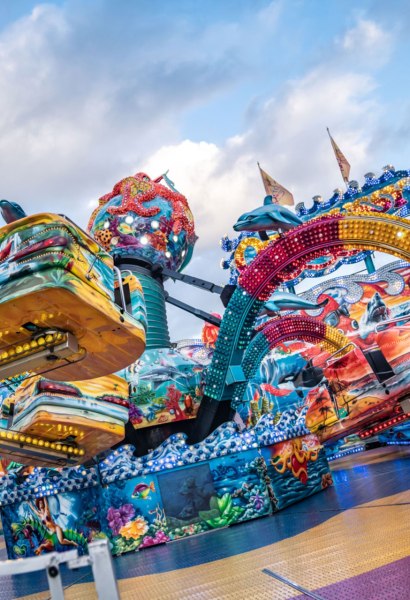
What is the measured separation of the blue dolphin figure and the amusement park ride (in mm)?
13

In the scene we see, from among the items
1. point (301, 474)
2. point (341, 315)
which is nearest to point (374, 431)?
point (301, 474)

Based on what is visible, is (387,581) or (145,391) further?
(145,391)

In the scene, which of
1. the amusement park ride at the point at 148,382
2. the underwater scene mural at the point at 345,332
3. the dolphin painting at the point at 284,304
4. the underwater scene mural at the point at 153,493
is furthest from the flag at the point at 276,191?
the underwater scene mural at the point at 153,493

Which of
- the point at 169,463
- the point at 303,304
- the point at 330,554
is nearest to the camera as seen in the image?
the point at 330,554

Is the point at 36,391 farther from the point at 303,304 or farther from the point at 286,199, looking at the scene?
the point at 286,199

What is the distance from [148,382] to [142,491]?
5.59ft

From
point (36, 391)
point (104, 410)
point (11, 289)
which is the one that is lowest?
point (104, 410)

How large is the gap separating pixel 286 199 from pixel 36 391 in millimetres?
20436

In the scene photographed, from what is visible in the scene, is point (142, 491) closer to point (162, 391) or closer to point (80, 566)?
point (162, 391)

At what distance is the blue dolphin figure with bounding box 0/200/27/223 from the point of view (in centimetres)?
405

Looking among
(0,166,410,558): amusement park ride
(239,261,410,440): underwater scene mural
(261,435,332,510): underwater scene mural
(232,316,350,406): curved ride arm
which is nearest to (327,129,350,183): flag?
(239,261,410,440): underwater scene mural

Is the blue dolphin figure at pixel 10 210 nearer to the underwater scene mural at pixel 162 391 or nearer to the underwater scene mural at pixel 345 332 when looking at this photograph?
the underwater scene mural at pixel 162 391

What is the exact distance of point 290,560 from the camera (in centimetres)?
364

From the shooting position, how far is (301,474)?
24.4 ft
